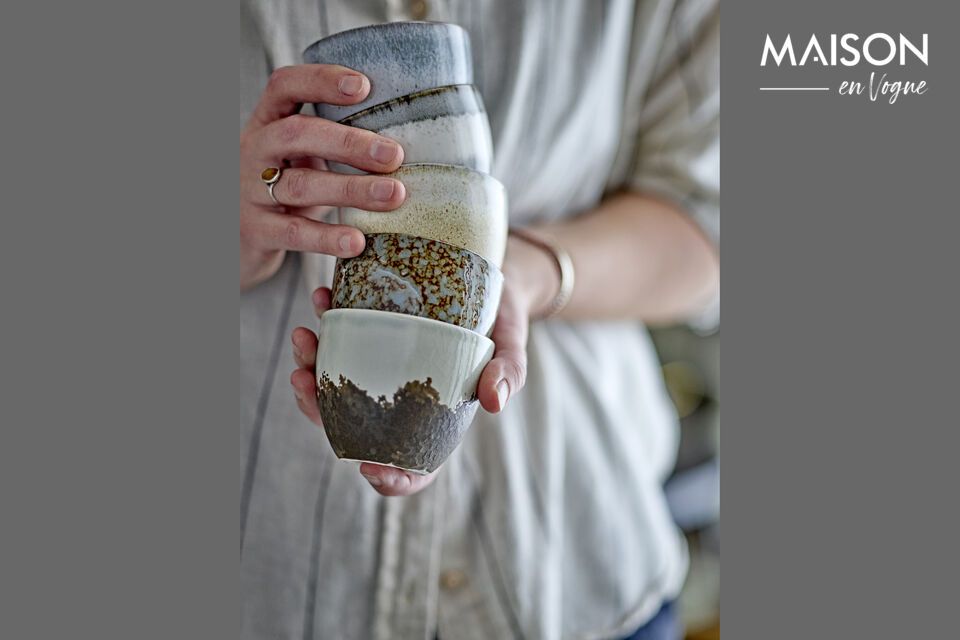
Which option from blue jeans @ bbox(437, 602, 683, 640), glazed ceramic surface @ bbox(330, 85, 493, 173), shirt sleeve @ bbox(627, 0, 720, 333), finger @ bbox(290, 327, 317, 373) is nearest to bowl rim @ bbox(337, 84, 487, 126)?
glazed ceramic surface @ bbox(330, 85, 493, 173)

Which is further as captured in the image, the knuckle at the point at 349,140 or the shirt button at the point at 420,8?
the shirt button at the point at 420,8

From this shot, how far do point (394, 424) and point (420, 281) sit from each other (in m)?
0.07

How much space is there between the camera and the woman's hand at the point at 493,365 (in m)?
0.44

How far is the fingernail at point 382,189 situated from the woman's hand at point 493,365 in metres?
0.08

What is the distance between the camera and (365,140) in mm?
423

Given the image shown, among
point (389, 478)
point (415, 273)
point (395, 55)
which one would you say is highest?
point (395, 55)

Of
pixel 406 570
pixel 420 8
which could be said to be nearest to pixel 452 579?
pixel 406 570

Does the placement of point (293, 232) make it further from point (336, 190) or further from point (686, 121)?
point (686, 121)

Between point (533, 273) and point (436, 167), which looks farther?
point (533, 273)

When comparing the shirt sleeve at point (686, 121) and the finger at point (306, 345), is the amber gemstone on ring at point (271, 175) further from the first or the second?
the shirt sleeve at point (686, 121)

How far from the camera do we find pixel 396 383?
0.42 meters

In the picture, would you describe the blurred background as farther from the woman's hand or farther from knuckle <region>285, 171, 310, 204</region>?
knuckle <region>285, 171, 310, 204</region>

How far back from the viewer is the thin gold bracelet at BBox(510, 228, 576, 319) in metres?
0.59

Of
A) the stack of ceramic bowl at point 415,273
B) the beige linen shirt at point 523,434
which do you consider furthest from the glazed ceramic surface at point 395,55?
the beige linen shirt at point 523,434
